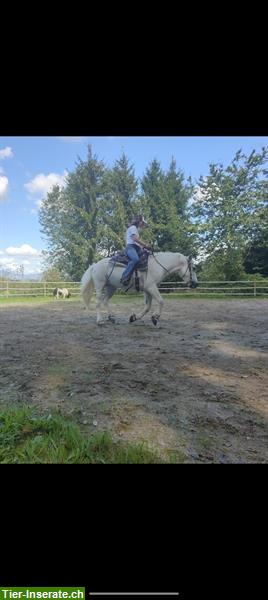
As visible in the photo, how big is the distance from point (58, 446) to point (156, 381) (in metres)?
0.92

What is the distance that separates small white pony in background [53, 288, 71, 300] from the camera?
620 centimetres

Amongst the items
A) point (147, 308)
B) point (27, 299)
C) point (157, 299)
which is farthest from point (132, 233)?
point (27, 299)

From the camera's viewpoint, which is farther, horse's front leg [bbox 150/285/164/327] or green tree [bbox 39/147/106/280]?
green tree [bbox 39/147/106/280]

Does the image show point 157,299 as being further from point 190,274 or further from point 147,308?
point 190,274

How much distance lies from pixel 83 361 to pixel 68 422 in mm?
1004

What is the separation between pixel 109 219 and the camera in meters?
6.11

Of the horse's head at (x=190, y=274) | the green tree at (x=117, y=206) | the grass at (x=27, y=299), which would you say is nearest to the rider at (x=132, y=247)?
the horse's head at (x=190, y=274)

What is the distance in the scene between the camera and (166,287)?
559 centimetres

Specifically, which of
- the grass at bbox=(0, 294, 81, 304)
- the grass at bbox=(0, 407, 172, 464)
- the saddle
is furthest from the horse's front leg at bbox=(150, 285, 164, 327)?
the grass at bbox=(0, 294, 81, 304)

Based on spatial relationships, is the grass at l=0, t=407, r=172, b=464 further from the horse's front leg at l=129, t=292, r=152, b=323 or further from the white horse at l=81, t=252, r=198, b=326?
the horse's front leg at l=129, t=292, r=152, b=323

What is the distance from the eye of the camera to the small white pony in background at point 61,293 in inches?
244

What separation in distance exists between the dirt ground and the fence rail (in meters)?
1.99
